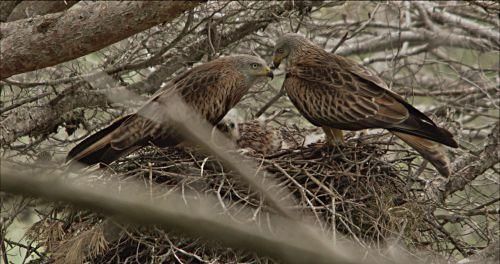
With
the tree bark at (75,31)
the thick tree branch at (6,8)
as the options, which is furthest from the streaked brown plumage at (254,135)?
the thick tree branch at (6,8)

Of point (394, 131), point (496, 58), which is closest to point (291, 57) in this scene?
point (394, 131)

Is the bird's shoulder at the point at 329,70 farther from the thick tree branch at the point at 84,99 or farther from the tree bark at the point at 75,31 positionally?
the tree bark at the point at 75,31

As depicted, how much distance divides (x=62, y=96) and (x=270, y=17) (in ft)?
7.27

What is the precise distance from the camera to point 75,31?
5.35 metres

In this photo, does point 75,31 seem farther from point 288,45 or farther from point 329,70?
point 288,45

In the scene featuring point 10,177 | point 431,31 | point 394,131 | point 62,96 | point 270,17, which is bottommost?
point 10,177

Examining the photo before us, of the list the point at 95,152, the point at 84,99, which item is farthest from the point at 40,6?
the point at 95,152

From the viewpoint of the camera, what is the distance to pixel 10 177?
2.35 m

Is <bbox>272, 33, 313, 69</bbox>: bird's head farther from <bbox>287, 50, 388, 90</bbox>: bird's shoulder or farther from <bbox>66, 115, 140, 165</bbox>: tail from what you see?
<bbox>66, 115, 140, 165</bbox>: tail

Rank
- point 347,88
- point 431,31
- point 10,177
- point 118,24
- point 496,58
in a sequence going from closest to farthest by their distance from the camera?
1. point 10,177
2. point 118,24
3. point 347,88
4. point 431,31
5. point 496,58

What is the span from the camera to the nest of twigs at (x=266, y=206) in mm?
5482

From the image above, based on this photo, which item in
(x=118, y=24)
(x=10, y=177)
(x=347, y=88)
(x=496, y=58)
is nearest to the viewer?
(x=10, y=177)

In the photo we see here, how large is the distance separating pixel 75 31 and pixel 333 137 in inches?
92.8

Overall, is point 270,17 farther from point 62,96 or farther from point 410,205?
point 410,205
